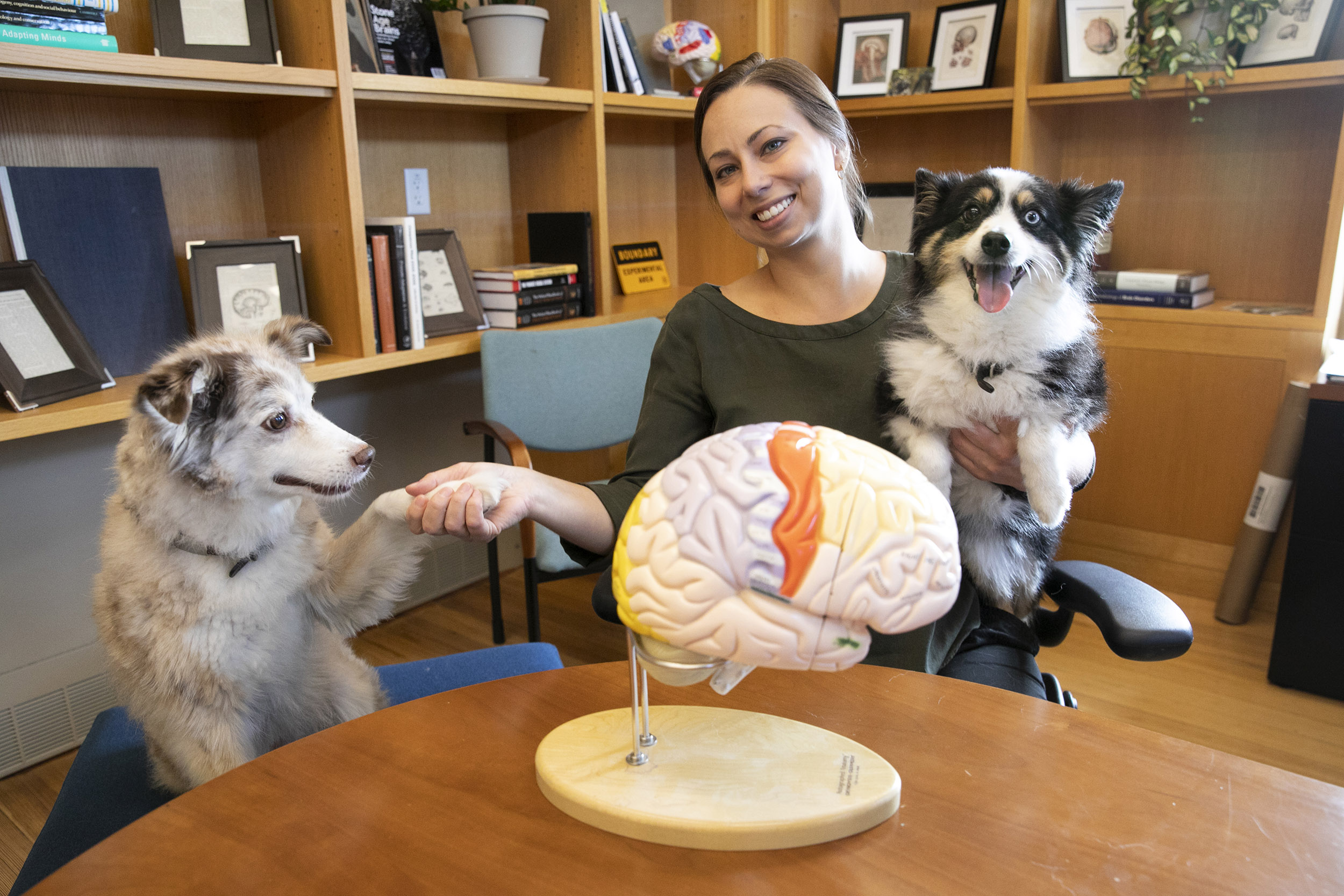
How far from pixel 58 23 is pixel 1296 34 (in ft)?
10.2

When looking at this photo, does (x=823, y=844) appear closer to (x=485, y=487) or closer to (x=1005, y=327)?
(x=485, y=487)

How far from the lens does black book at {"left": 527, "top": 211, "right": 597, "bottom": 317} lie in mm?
3006

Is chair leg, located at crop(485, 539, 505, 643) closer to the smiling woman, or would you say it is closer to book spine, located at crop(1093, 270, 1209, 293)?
the smiling woman

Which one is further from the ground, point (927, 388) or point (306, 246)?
point (306, 246)

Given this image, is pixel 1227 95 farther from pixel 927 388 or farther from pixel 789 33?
pixel 927 388

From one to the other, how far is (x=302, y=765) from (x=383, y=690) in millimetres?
604

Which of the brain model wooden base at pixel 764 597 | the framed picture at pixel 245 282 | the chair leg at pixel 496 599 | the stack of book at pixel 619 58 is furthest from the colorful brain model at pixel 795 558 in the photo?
the stack of book at pixel 619 58

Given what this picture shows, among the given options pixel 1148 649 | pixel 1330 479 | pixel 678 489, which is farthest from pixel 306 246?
pixel 1330 479

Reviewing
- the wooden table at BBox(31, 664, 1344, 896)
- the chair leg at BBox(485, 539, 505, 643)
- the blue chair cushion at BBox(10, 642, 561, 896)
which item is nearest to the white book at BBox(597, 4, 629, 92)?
the chair leg at BBox(485, 539, 505, 643)

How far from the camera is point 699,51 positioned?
327 centimetres

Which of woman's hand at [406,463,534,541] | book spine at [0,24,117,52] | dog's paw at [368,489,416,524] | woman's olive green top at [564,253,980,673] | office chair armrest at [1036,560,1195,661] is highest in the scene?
book spine at [0,24,117,52]

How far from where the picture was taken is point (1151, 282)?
295cm

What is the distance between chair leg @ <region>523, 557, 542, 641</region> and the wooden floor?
9.7 inches

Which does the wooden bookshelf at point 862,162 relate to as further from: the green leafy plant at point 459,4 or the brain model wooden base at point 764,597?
the brain model wooden base at point 764,597
